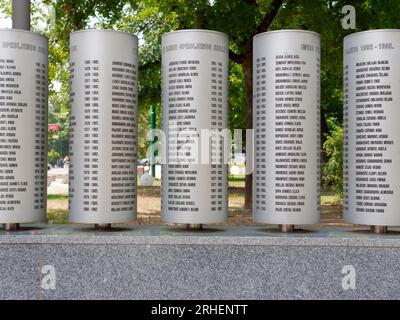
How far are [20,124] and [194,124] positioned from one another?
5.85ft

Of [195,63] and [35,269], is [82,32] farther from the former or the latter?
[35,269]

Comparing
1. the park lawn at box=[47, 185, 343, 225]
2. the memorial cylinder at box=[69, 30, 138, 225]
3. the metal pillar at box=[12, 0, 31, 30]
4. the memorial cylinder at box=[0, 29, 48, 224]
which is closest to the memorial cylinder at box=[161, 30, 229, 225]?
the memorial cylinder at box=[69, 30, 138, 225]

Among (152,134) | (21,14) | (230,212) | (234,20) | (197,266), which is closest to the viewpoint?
(197,266)

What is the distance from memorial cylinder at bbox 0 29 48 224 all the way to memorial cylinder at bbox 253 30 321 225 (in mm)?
2348

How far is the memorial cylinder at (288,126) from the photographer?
622cm

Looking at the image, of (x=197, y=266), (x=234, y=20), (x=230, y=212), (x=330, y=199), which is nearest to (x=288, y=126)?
(x=197, y=266)

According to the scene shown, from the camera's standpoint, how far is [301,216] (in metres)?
6.27

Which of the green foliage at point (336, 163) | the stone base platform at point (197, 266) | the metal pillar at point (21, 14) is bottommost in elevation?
the stone base platform at point (197, 266)

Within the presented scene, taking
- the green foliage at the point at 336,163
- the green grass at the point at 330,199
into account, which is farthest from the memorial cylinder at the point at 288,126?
the green grass at the point at 330,199

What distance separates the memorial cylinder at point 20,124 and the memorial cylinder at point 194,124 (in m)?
1.36

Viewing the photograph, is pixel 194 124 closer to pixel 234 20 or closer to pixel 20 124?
pixel 20 124

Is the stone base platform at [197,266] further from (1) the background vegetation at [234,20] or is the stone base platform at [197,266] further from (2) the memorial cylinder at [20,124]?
(1) the background vegetation at [234,20]

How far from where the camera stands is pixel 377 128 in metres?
6.20

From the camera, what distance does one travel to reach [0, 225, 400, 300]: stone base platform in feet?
19.2
